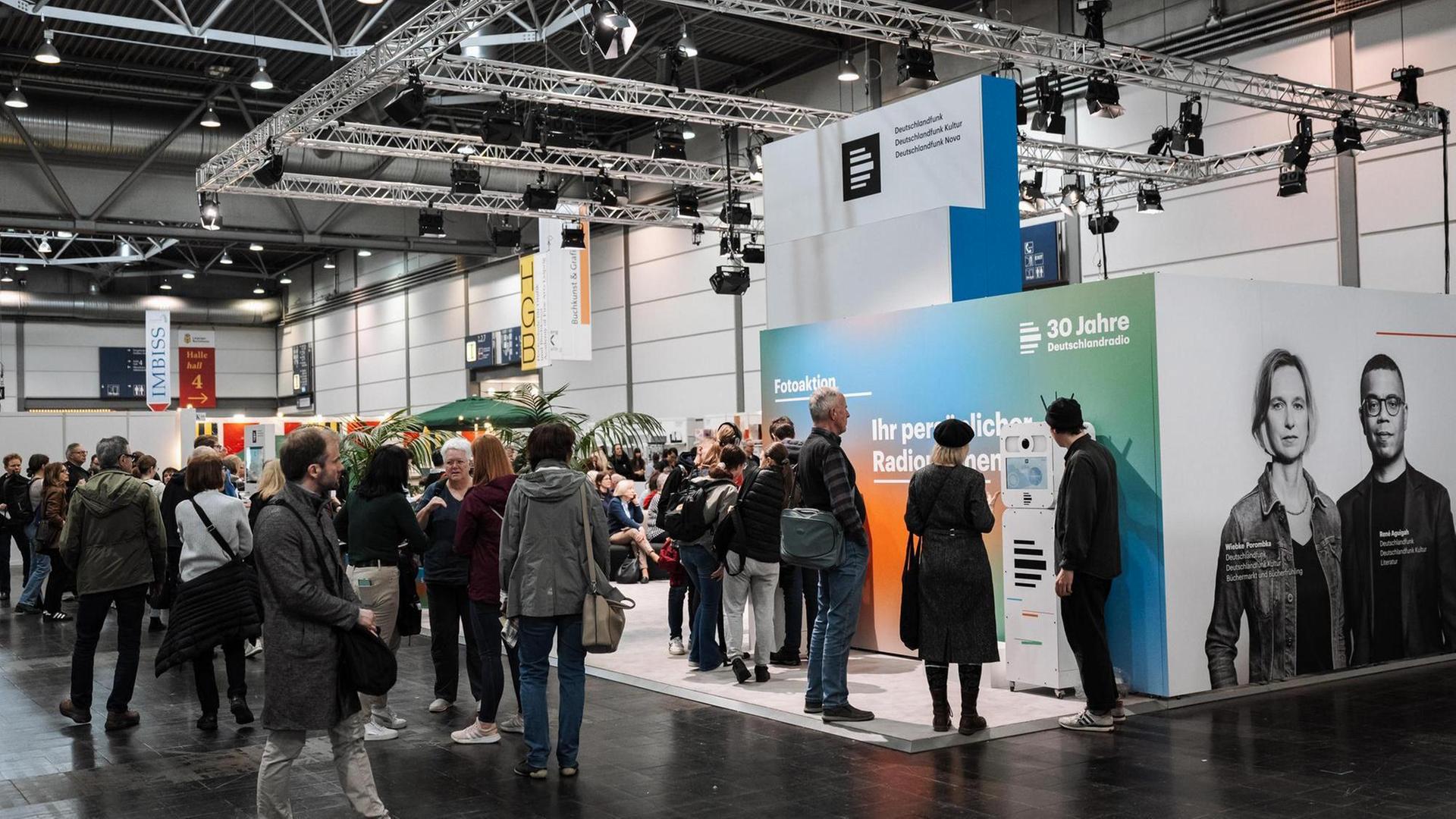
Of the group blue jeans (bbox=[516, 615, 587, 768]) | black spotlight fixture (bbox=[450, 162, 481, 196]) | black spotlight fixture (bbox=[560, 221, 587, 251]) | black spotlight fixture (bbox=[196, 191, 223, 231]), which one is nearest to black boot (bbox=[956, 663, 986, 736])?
blue jeans (bbox=[516, 615, 587, 768])

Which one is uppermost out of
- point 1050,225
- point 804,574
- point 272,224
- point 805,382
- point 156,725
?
point 272,224

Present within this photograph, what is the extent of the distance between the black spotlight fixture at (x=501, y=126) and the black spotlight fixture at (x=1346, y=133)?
7.65 meters

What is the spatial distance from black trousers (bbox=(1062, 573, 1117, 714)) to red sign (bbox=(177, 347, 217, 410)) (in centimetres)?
2957

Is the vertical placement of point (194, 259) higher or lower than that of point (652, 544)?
higher

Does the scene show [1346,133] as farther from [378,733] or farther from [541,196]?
[378,733]

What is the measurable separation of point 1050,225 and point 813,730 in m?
10.4

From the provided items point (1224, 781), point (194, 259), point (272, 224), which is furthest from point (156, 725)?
point (194, 259)

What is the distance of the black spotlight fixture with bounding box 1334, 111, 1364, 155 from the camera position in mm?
11094

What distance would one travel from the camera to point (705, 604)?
23.8 feet

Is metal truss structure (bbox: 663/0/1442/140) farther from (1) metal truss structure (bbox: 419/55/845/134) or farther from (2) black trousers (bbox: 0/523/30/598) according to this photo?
(2) black trousers (bbox: 0/523/30/598)

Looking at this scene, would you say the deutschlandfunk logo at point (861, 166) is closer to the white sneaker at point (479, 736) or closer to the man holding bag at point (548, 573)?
the man holding bag at point (548, 573)

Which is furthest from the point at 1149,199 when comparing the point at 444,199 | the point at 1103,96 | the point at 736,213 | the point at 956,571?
the point at 956,571

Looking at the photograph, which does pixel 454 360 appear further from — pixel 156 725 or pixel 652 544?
pixel 156 725

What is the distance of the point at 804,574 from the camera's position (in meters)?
7.40
